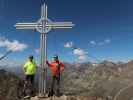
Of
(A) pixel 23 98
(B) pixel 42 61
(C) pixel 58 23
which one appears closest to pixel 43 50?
(B) pixel 42 61

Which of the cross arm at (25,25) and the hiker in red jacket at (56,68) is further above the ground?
the cross arm at (25,25)

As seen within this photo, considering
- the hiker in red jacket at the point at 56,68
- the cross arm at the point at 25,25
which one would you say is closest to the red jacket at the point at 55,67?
the hiker in red jacket at the point at 56,68

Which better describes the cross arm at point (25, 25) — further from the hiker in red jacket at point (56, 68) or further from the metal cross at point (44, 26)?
the hiker in red jacket at point (56, 68)

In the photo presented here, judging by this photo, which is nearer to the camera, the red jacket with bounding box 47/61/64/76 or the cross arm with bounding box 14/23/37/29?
the red jacket with bounding box 47/61/64/76

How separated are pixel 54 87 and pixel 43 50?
3447 mm

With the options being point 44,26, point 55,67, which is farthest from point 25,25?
point 55,67

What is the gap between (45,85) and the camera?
25.3 metres

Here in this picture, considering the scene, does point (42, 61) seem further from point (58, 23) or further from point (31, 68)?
point (58, 23)

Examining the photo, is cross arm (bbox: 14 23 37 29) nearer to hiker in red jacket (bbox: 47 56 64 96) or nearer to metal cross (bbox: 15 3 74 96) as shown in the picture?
metal cross (bbox: 15 3 74 96)

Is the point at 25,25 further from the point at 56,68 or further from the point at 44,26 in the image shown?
the point at 56,68

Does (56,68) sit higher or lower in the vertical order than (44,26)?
lower

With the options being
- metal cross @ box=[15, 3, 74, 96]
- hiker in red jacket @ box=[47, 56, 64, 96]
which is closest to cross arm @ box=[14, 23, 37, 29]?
metal cross @ box=[15, 3, 74, 96]

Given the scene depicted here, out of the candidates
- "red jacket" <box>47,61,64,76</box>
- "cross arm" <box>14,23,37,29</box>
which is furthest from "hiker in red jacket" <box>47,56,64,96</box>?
"cross arm" <box>14,23,37,29</box>

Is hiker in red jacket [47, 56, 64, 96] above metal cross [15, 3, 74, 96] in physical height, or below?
below
